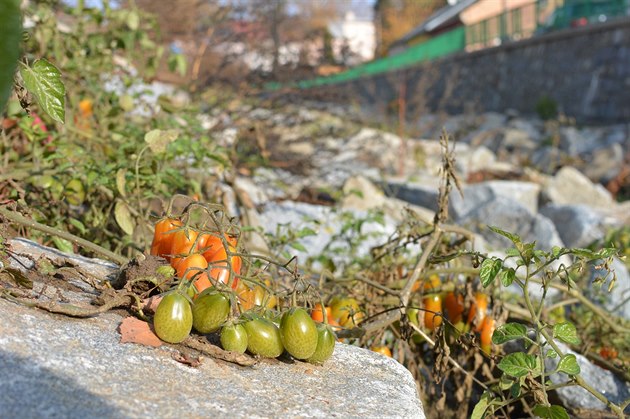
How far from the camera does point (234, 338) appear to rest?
138 centimetres

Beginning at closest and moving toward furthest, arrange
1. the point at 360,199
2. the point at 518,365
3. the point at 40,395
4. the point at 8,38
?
the point at 8,38, the point at 40,395, the point at 518,365, the point at 360,199

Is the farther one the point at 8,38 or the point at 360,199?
the point at 360,199

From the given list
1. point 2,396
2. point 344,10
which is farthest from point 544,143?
point 344,10

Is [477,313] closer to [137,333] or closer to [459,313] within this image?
[459,313]

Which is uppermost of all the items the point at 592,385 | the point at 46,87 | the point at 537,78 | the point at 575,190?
the point at 537,78

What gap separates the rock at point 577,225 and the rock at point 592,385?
11.1 ft

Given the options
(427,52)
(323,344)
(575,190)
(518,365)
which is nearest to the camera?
(323,344)

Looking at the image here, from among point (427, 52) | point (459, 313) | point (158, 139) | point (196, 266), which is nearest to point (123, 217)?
point (158, 139)

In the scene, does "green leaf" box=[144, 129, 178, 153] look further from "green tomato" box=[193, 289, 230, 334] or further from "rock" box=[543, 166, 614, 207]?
"rock" box=[543, 166, 614, 207]

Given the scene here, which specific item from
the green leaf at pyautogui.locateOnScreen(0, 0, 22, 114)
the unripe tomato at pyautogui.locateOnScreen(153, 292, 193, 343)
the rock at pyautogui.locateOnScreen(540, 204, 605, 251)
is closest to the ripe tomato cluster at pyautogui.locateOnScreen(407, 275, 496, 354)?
the unripe tomato at pyautogui.locateOnScreen(153, 292, 193, 343)

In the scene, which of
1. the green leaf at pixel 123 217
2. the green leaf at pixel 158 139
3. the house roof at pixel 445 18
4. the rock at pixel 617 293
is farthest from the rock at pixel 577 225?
the house roof at pixel 445 18

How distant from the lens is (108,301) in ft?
4.77

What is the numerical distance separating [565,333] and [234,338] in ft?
2.34

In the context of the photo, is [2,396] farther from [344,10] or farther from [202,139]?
[344,10]
